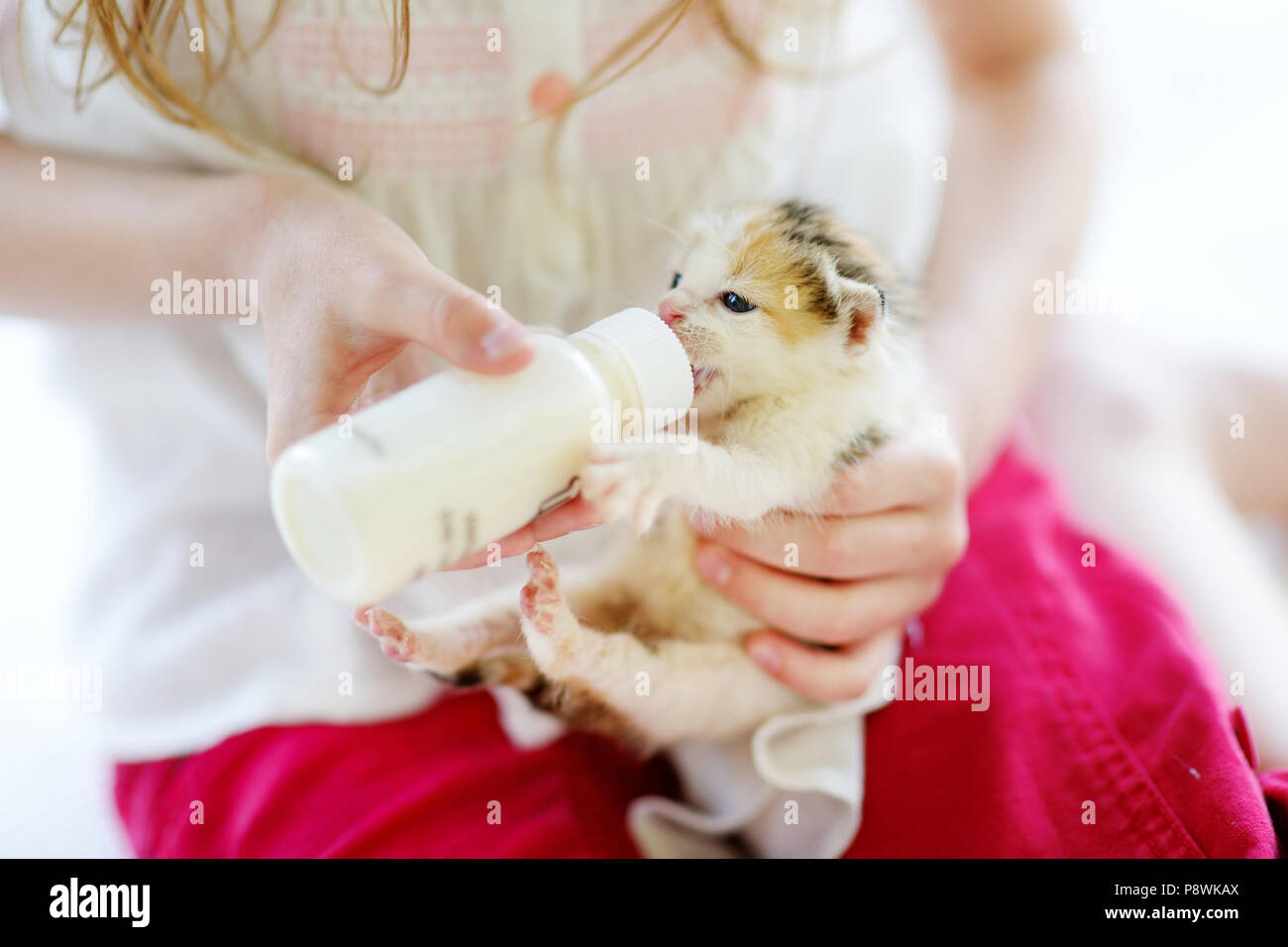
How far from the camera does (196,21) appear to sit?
628 mm

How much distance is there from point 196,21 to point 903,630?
718 mm

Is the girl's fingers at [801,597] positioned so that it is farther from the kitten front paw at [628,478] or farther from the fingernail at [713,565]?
the kitten front paw at [628,478]

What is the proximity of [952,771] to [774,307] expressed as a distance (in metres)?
0.39

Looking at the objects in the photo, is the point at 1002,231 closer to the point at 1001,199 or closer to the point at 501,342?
the point at 1001,199

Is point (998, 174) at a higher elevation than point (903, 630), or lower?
higher

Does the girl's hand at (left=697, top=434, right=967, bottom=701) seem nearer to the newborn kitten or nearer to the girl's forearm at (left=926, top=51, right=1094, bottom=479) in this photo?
the newborn kitten

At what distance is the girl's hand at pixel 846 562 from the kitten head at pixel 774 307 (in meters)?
0.09

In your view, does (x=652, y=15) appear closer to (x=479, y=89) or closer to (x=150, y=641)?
(x=479, y=89)

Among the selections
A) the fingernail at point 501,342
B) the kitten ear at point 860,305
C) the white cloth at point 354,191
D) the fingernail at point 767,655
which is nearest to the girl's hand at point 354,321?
the fingernail at point 501,342

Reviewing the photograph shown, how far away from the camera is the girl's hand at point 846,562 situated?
26.9 inches

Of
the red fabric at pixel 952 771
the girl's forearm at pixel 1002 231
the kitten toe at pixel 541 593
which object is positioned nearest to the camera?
the kitten toe at pixel 541 593

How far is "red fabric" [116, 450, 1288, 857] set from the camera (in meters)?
0.67

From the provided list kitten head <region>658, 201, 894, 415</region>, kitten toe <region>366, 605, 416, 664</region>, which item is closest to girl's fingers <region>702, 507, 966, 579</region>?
kitten head <region>658, 201, 894, 415</region>

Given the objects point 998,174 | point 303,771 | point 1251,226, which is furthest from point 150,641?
point 1251,226
